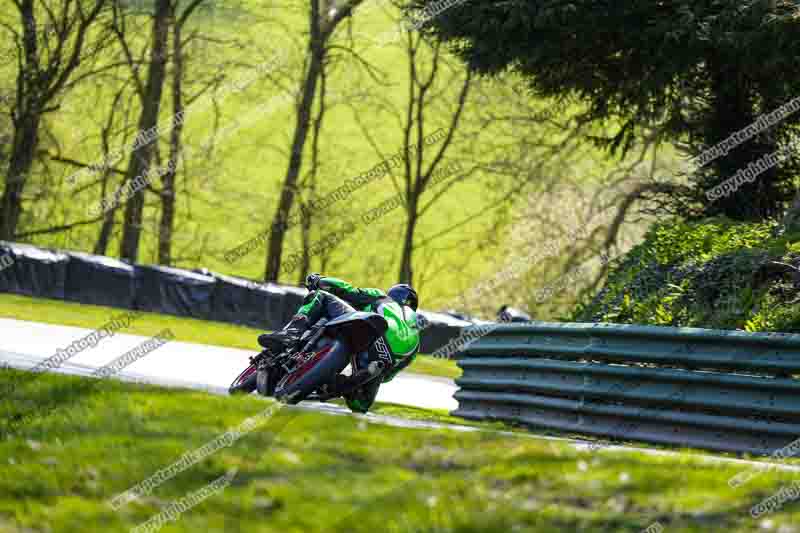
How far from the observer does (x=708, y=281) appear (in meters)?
12.0

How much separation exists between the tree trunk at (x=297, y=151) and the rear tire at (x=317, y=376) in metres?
25.0

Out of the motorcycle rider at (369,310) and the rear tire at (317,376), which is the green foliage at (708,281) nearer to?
the motorcycle rider at (369,310)

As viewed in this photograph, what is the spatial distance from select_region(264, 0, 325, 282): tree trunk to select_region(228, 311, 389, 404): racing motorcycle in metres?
24.7

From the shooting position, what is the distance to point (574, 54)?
712 inches

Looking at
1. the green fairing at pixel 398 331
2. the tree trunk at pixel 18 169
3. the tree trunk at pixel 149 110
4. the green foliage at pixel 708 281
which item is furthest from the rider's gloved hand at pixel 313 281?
the tree trunk at pixel 18 169

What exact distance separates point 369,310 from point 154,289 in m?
14.5

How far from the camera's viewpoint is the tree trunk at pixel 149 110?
30578 millimetres

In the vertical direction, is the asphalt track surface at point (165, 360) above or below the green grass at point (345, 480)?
below

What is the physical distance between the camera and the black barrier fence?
2305 centimetres

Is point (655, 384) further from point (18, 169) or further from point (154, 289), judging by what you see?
point (18, 169)

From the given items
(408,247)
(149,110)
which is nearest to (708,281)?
(149,110)

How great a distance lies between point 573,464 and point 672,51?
12.0 m

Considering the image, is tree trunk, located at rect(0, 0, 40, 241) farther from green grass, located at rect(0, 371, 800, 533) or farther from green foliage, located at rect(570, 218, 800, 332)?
green grass, located at rect(0, 371, 800, 533)

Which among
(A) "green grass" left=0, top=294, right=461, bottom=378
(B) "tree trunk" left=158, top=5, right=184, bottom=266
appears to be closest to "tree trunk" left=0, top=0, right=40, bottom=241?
(B) "tree trunk" left=158, top=5, right=184, bottom=266
